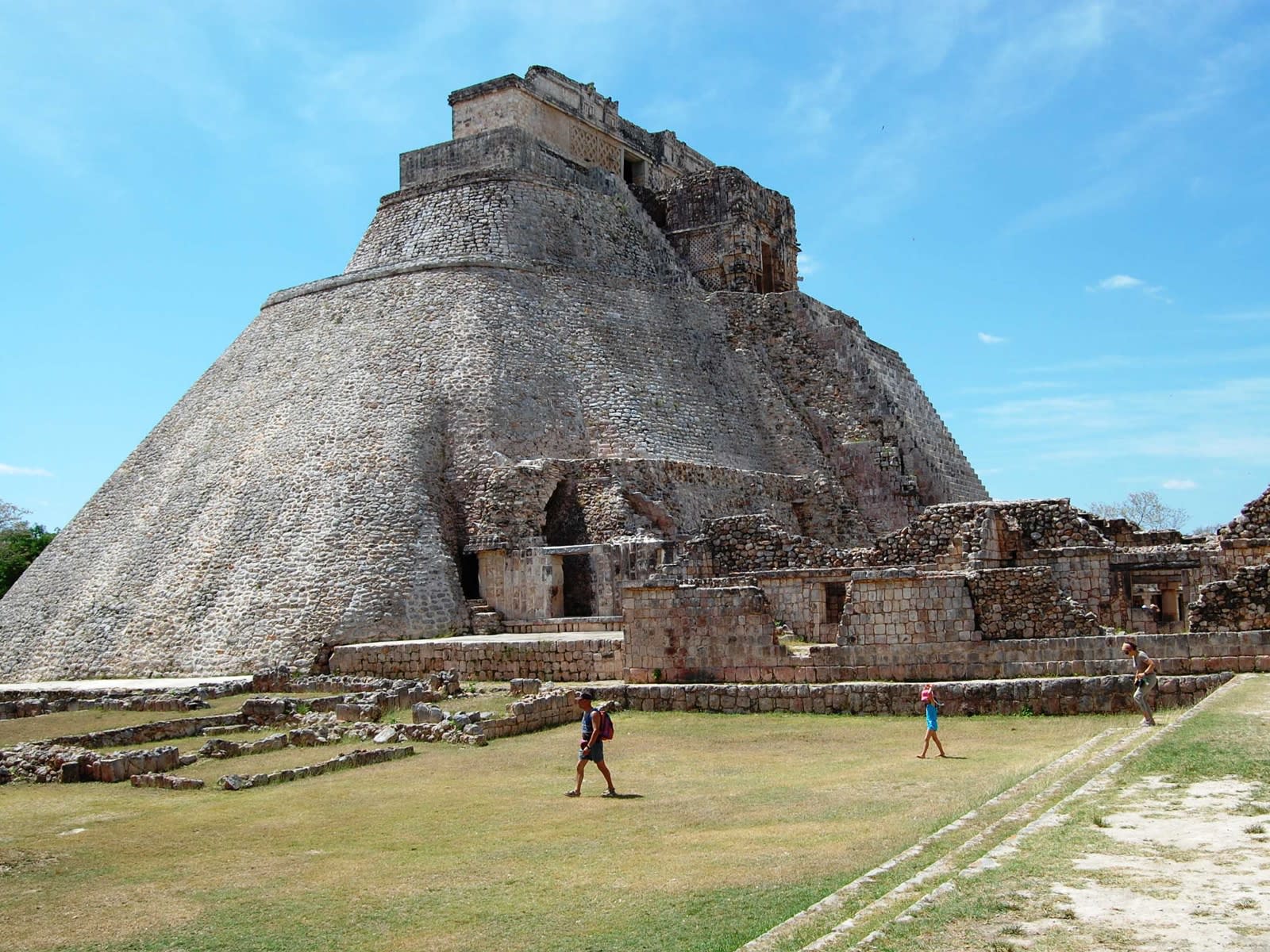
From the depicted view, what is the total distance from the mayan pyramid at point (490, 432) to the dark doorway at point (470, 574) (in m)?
0.06

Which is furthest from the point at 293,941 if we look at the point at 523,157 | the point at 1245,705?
the point at 523,157

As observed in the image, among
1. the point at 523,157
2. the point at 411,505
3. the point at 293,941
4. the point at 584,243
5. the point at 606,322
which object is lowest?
the point at 293,941

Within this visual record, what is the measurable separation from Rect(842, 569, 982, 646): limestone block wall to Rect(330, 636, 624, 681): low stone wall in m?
3.76

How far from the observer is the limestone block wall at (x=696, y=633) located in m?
15.0

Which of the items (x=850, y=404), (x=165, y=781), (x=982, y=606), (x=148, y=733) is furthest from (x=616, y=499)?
(x=165, y=781)

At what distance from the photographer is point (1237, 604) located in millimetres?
13430

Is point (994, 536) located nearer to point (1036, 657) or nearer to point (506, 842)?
point (1036, 657)

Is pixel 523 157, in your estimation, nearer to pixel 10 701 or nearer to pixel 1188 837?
pixel 10 701

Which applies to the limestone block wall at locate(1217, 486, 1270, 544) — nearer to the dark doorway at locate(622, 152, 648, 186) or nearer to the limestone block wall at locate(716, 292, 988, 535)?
the limestone block wall at locate(716, 292, 988, 535)

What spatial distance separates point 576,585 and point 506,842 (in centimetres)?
1521

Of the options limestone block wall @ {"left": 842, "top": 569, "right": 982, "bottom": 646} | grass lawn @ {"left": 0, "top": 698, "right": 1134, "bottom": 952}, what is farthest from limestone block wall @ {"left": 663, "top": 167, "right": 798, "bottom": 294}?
grass lawn @ {"left": 0, "top": 698, "right": 1134, "bottom": 952}

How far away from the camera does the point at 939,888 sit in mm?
5336

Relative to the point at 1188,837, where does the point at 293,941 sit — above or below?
below

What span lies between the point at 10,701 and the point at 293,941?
15.4 metres
